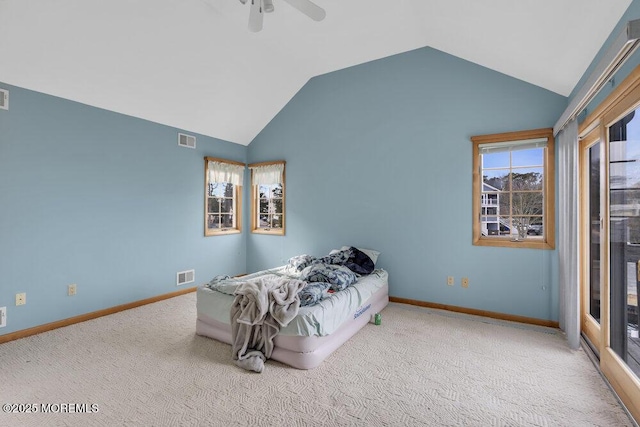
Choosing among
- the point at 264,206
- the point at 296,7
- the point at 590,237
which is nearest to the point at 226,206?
the point at 264,206

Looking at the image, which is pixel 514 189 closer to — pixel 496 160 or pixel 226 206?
pixel 496 160

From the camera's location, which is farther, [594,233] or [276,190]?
[276,190]

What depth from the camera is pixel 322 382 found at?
2.21m

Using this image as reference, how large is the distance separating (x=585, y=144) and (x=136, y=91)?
15.5 feet

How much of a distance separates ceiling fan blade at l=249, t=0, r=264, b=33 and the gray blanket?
221cm

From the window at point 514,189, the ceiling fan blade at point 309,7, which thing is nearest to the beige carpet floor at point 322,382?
the window at point 514,189

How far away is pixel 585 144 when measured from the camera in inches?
110

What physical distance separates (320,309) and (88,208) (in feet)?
9.67

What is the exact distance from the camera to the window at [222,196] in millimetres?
4855

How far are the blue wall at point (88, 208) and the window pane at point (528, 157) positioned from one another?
4.28 metres

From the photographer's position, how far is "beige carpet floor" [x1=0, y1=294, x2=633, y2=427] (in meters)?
1.85

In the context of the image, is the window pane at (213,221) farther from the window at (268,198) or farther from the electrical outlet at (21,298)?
the electrical outlet at (21,298)

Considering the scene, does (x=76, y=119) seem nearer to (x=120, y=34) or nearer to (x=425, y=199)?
(x=120, y=34)

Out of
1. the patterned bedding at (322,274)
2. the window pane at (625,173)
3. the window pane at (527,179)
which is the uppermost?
the window pane at (527,179)
